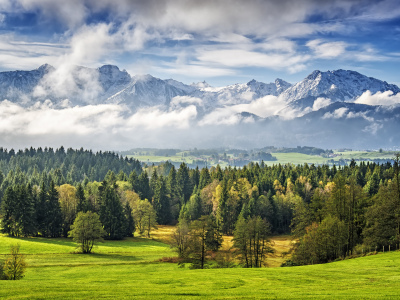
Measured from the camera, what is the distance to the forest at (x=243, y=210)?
69.6 metres

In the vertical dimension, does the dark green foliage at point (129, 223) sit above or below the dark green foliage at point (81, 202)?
below

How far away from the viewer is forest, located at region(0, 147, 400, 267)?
69.6m

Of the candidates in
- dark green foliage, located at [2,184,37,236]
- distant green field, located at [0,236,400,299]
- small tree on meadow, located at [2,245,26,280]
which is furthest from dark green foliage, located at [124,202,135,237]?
small tree on meadow, located at [2,245,26,280]

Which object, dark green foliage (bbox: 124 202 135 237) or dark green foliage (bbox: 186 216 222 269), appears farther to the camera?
dark green foliage (bbox: 124 202 135 237)

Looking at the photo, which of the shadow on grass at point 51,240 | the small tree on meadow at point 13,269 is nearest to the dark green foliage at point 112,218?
the shadow on grass at point 51,240

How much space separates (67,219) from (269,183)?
8868 centimetres

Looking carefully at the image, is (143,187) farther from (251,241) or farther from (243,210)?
(251,241)

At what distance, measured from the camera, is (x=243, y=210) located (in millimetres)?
132375

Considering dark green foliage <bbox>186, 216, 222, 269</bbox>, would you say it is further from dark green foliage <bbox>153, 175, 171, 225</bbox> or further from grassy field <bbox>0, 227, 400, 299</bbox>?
dark green foliage <bbox>153, 175, 171, 225</bbox>

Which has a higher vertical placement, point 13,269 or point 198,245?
point 13,269

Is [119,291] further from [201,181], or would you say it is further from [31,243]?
[201,181]

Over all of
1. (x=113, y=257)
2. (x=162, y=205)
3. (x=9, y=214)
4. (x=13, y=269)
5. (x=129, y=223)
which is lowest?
(x=113, y=257)

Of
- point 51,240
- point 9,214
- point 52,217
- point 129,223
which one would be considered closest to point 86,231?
point 51,240

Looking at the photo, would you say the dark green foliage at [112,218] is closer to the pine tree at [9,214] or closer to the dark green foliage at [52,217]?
the dark green foliage at [52,217]
